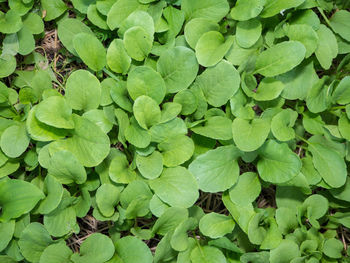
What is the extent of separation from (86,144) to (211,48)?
1.52 ft

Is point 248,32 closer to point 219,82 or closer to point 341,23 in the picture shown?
point 219,82

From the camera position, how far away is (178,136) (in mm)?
1104

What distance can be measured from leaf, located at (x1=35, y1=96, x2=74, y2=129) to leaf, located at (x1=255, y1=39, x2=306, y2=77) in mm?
570

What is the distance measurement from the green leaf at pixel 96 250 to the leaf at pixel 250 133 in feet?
1.51

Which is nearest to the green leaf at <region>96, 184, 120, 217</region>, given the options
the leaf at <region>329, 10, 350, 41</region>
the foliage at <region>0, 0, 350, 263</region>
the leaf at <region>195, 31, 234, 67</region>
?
the foliage at <region>0, 0, 350, 263</region>

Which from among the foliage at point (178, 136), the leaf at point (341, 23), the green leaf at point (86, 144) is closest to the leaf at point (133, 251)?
the foliage at point (178, 136)

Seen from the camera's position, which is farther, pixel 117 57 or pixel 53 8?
pixel 53 8

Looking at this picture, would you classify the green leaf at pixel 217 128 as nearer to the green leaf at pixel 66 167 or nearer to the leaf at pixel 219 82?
the leaf at pixel 219 82

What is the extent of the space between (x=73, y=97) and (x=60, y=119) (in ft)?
0.29

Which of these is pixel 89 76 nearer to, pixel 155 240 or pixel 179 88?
pixel 179 88

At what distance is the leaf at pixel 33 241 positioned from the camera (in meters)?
1.05

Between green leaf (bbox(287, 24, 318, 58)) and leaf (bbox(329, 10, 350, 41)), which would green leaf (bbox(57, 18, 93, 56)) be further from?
leaf (bbox(329, 10, 350, 41))

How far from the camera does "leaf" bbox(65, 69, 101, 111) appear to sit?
109 cm

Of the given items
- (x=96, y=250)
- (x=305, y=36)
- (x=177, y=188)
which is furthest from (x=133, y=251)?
(x=305, y=36)
